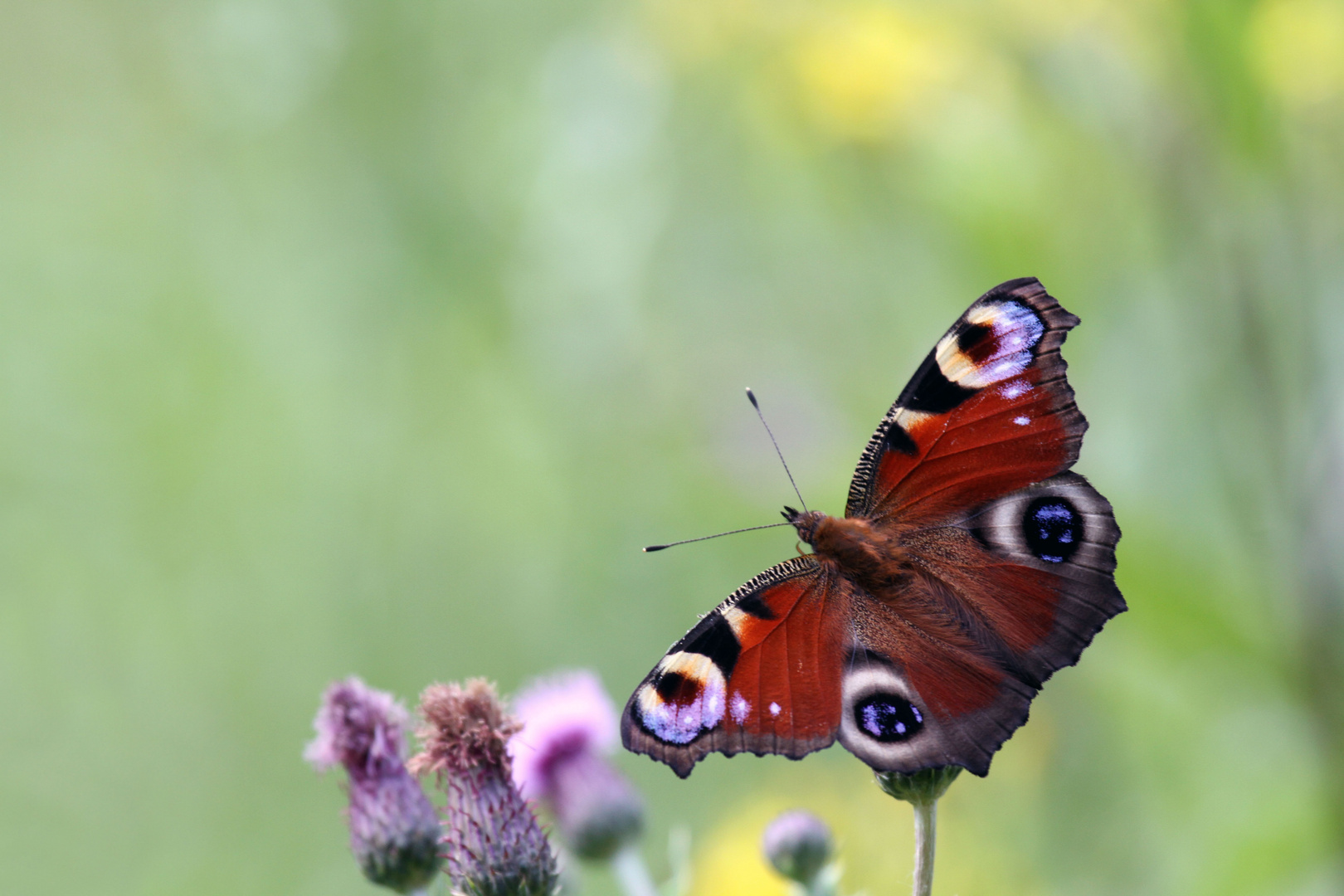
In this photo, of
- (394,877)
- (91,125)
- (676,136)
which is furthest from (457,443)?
(394,877)

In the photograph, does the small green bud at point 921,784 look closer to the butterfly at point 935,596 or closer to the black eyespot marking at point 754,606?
the butterfly at point 935,596

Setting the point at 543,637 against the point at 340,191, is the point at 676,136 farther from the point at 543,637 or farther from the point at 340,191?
the point at 543,637

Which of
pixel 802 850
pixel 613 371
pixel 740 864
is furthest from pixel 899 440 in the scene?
pixel 613 371

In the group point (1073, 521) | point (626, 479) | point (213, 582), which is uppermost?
point (213, 582)

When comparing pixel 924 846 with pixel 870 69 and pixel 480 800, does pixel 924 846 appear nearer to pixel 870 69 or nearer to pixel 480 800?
pixel 480 800

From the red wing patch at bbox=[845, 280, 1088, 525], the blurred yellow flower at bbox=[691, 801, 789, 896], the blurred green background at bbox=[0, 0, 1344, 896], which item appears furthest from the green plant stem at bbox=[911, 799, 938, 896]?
the blurred yellow flower at bbox=[691, 801, 789, 896]

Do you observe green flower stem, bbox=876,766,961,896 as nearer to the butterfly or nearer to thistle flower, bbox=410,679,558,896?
the butterfly
